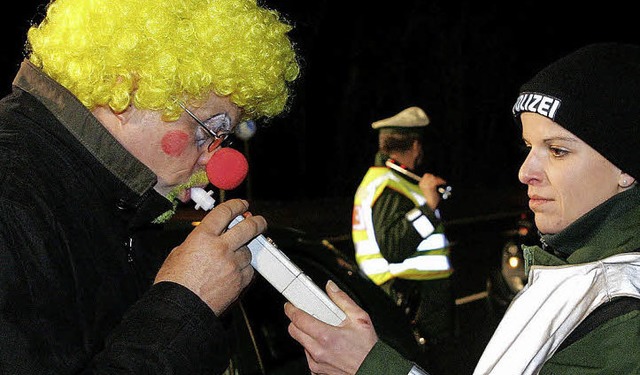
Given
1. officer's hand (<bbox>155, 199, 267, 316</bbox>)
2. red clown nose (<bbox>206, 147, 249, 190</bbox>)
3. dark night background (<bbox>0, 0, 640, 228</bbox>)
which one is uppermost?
red clown nose (<bbox>206, 147, 249, 190</bbox>)

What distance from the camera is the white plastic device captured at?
89.7 inches

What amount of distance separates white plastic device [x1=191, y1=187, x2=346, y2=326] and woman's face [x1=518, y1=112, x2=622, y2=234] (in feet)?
2.46

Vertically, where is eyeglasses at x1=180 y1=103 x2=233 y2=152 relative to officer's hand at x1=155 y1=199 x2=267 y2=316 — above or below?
above

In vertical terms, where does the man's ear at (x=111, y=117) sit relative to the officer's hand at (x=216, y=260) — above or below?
above

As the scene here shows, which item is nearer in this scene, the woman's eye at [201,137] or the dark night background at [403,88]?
the woman's eye at [201,137]

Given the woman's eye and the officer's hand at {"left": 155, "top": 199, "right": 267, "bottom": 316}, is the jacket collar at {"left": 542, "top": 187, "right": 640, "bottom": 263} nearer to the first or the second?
the officer's hand at {"left": 155, "top": 199, "right": 267, "bottom": 316}

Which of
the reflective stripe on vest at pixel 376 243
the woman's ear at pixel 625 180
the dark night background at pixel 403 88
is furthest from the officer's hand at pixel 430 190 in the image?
the dark night background at pixel 403 88

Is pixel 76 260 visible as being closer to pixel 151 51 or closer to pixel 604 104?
pixel 151 51

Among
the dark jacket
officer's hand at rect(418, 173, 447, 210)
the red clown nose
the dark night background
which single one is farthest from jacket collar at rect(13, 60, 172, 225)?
the dark night background

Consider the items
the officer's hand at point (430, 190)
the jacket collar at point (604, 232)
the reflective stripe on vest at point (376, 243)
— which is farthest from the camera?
the officer's hand at point (430, 190)

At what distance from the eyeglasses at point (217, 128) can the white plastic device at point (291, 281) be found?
0.29 metres

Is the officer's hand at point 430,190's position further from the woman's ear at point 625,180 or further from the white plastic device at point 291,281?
the white plastic device at point 291,281

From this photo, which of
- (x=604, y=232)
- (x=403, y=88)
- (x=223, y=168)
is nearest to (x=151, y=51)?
(x=223, y=168)

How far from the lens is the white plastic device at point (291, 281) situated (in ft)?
7.47
